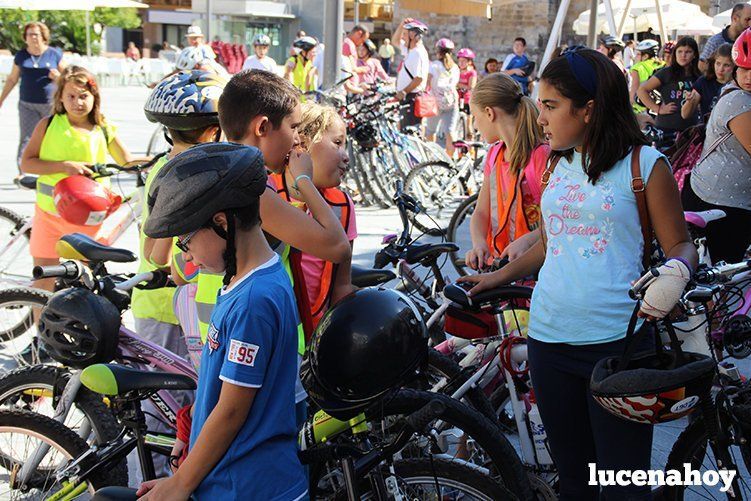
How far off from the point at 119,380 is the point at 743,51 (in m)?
3.21

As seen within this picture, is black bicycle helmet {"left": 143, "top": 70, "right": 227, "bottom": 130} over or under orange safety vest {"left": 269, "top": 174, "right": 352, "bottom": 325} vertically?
over

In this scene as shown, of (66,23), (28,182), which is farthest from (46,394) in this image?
(66,23)

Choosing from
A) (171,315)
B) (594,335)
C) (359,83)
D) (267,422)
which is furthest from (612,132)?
(359,83)

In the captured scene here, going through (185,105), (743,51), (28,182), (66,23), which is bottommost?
(66,23)

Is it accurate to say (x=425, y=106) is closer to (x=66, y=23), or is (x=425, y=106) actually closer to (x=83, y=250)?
(x=83, y=250)

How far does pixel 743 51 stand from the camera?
4.54 m

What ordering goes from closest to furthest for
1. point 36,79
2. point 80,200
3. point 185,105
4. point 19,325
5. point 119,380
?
point 119,380 < point 185,105 < point 80,200 < point 19,325 < point 36,79

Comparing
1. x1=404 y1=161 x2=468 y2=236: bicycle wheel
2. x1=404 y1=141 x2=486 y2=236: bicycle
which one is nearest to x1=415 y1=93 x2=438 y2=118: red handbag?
x1=404 y1=141 x2=486 y2=236: bicycle

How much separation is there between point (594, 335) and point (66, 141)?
3917 millimetres

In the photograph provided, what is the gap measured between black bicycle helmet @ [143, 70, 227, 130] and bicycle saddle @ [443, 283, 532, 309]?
110cm

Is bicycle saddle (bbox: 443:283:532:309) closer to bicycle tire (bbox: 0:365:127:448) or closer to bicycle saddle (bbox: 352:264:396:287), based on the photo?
bicycle saddle (bbox: 352:264:396:287)

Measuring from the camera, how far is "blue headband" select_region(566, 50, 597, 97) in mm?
2877

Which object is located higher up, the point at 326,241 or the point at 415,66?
the point at 326,241

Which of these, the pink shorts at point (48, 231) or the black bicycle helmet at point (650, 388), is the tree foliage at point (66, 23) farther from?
the black bicycle helmet at point (650, 388)
